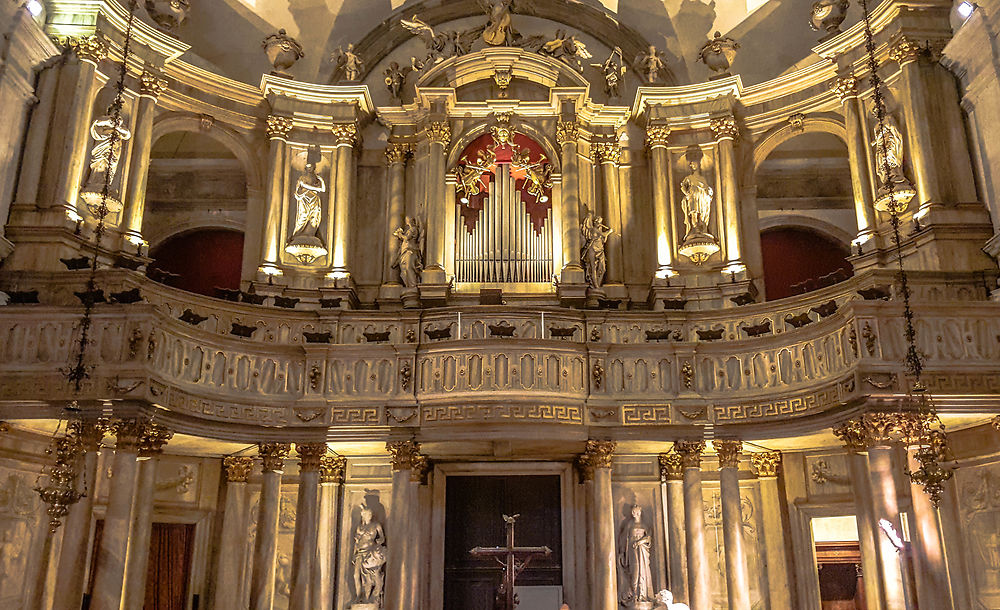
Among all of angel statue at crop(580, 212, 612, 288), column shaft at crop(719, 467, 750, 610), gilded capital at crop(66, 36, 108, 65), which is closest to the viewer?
column shaft at crop(719, 467, 750, 610)

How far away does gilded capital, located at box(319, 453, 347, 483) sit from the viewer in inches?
679

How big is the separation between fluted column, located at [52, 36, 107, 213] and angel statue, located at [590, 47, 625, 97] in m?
11.7

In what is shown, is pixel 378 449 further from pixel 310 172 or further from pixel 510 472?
pixel 310 172

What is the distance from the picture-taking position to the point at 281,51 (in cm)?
2081

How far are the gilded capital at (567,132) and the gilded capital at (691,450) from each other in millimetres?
7839

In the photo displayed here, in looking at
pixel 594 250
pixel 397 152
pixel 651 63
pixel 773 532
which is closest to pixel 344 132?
pixel 397 152

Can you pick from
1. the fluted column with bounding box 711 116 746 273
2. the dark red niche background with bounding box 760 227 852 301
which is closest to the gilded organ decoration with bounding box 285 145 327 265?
the fluted column with bounding box 711 116 746 273

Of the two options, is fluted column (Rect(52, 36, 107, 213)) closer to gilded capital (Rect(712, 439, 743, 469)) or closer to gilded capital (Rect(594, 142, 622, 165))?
gilded capital (Rect(594, 142, 622, 165))

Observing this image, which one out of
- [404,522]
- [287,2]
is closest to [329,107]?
[287,2]

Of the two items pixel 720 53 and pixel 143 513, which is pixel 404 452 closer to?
pixel 143 513

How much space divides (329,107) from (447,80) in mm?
2954

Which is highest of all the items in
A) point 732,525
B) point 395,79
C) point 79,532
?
point 395,79

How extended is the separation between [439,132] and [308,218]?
3.72 metres

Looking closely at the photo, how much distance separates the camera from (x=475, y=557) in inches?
688
